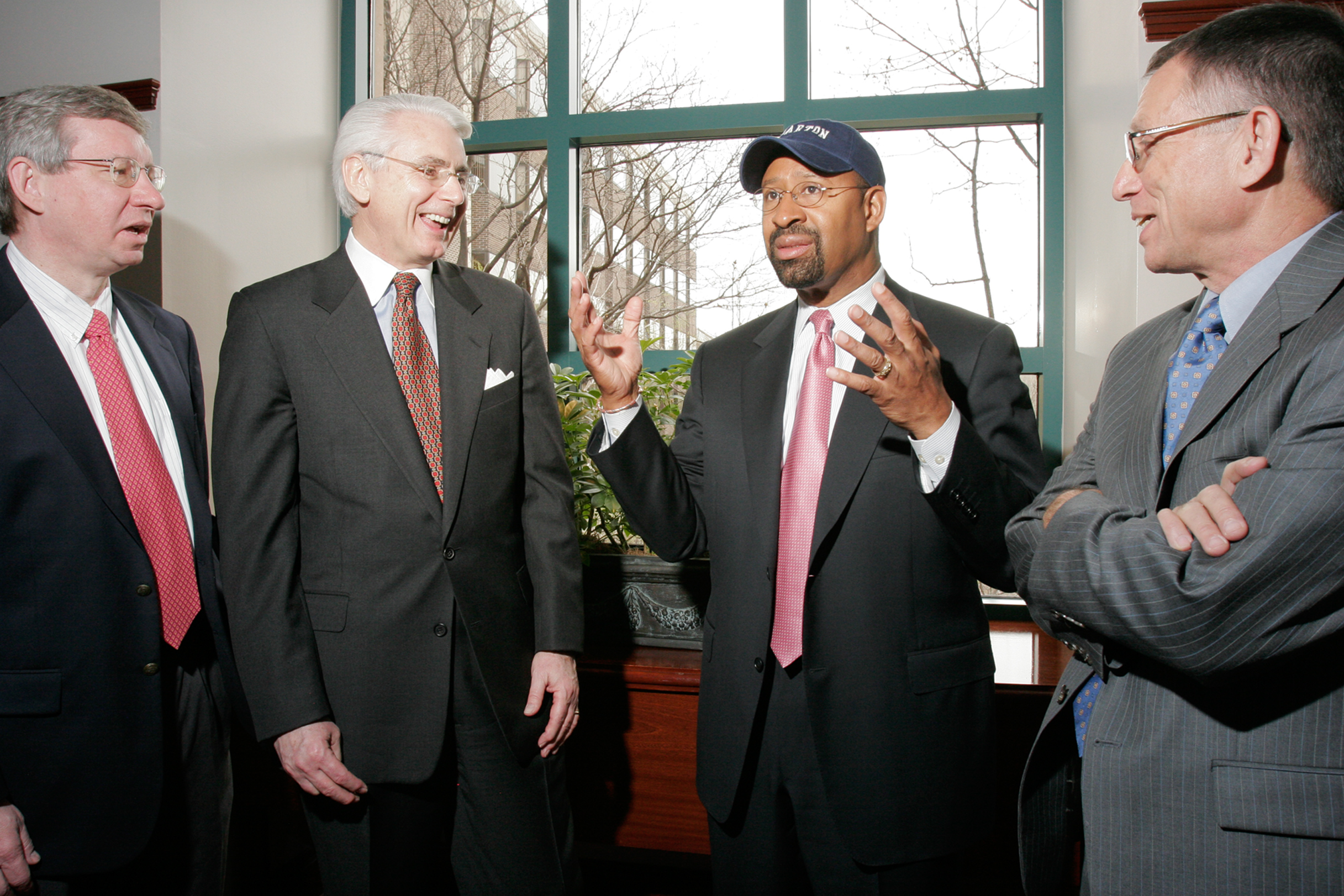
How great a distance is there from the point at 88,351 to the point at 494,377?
0.71 meters

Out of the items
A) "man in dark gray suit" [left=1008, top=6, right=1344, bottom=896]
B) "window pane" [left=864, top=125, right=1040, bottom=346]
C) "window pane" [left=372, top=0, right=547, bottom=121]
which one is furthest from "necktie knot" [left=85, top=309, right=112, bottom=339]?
"window pane" [left=864, top=125, right=1040, bottom=346]

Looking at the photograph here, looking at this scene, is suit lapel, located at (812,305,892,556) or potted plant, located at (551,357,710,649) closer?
suit lapel, located at (812,305,892,556)

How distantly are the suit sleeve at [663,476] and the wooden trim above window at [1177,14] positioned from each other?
124cm

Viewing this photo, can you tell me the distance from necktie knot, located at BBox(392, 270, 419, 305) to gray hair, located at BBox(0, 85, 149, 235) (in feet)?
2.09

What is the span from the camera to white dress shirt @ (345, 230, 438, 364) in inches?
60.4

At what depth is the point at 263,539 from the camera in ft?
4.46

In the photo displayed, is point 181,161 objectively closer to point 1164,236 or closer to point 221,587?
point 221,587

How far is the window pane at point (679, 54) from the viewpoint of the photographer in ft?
9.62

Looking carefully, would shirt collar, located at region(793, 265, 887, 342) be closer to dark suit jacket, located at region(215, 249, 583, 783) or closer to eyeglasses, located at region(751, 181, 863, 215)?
eyeglasses, located at region(751, 181, 863, 215)

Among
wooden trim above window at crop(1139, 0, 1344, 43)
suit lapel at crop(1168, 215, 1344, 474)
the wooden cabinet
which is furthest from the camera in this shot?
the wooden cabinet

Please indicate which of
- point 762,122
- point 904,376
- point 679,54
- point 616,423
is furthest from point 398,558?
point 679,54

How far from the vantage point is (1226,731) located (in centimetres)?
90

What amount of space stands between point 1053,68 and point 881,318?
68.1 inches

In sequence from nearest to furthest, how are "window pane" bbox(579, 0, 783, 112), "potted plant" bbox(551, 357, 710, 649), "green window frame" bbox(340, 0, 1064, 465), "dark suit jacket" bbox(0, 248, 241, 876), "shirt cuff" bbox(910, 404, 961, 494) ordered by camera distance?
"shirt cuff" bbox(910, 404, 961, 494) < "dark suit jacket" bbox(0, 248, 241, 876) < "potted plant" bbox(551, 357, 710, 649) < "green window frame" bbox(340, 0, 1064, 465) < "window pane" bbox(579, 0, 783, 112)
